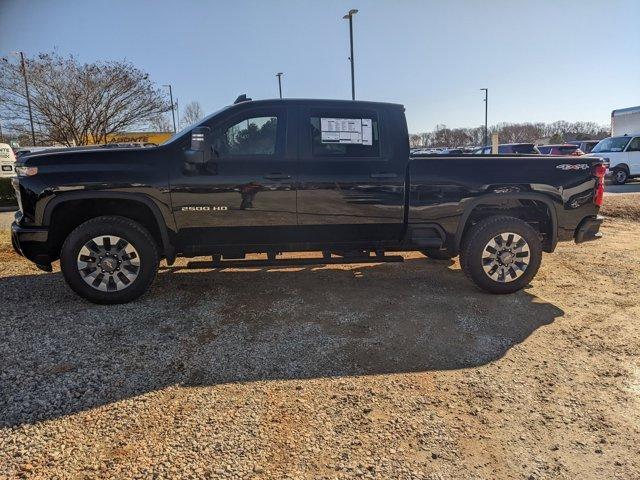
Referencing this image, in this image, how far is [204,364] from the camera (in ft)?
11.7

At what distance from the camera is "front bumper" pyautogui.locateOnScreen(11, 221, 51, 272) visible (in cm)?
458

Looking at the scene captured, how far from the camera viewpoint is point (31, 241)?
459cm

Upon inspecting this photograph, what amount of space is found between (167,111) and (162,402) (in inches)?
837

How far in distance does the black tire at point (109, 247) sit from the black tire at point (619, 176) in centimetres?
1914

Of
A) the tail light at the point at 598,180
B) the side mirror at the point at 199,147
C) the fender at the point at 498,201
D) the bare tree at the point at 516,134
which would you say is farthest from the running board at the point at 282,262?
the bare tree at the point at 516,134

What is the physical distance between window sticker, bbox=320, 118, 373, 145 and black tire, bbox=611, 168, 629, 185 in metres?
17.3

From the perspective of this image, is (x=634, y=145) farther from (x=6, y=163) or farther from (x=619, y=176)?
(x=6, y=163)

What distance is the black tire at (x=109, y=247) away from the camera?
4570mm

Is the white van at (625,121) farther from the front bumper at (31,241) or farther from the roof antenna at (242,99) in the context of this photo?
the front bumper at (31,241)

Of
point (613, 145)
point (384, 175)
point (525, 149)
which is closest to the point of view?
point (384, 175)

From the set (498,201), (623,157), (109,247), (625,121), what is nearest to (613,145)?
(623,157)

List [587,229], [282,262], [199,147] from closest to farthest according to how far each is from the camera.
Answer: [199,147]
[282,262]
[587,229]

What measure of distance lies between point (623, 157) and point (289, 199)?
18.2m

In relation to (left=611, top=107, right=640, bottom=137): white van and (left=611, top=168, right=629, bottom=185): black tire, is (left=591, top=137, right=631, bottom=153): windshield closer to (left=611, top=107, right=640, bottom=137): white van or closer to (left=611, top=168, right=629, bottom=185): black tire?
(left=611, top=168, right=629, bottom=185): black tire
